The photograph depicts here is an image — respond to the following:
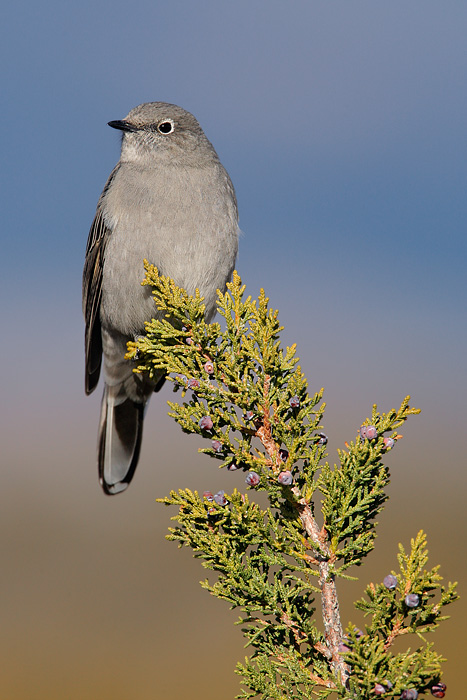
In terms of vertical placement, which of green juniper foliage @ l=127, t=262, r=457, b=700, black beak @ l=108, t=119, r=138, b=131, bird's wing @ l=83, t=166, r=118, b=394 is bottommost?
green juniper foliage @ l=127, t=262, r=457, b=700

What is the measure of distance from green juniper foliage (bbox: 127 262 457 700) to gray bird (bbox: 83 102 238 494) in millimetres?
1798

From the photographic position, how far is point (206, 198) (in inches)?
200

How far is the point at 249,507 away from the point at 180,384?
0.85 meters

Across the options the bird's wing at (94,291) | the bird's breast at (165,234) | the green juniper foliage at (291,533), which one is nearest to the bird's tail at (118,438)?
the bird's wing at (94,291)

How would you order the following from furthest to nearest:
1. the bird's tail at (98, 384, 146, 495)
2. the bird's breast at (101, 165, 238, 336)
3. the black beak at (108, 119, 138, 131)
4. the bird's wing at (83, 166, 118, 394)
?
the bird's tail at (98, 384, 146, 495)
the black beak at (108, 119, 138, 131)
the bird's wing at (83, 166, 118, 394)
the bird's breast at (101, 165, 238, 336)

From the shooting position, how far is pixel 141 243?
16.0 feet

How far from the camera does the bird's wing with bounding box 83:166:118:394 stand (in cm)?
539

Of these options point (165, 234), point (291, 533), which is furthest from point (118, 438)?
point (291, 533)

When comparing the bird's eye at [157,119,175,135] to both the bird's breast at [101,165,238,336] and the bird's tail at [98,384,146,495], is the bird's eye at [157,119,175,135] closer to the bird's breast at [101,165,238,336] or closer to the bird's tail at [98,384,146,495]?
the bird's breast at [101,165,238,336]

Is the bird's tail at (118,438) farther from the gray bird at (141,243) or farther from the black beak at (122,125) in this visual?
the black beak at (122,125)

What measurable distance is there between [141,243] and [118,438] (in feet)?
7.12

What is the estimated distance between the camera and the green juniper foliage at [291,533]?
6.81ft

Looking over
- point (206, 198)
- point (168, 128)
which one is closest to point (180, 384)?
point (206, 198)

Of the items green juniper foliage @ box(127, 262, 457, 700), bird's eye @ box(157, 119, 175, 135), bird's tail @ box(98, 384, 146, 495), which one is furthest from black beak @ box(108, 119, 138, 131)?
green juniper foliage @ box(127, 262, 457, 700)
